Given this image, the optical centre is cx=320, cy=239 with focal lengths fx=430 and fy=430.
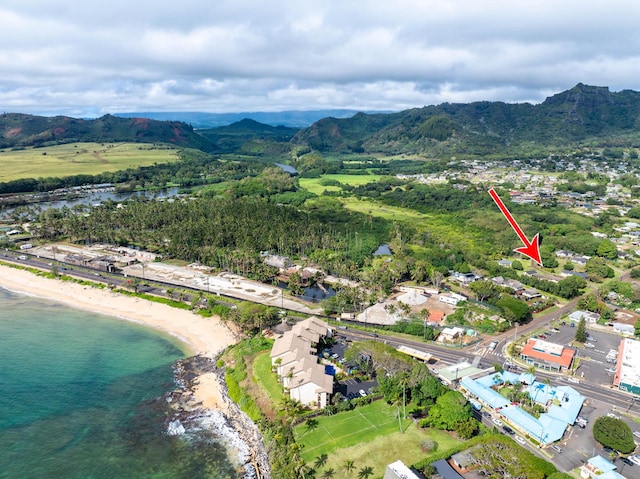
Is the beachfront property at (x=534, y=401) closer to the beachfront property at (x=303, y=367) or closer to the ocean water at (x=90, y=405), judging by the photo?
the beachfront property at (x=303, y=367)

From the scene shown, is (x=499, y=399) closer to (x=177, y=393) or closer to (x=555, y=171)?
(x=177, y=393)

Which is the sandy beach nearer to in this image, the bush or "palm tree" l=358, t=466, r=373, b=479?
"palm tree" l=358, t=466, r=373, b=479

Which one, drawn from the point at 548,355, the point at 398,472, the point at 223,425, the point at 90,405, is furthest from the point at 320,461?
the point at 548,355

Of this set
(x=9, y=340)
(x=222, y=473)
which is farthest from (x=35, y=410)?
(x=222, y=473)

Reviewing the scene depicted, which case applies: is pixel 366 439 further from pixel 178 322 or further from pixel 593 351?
pixel 593 351

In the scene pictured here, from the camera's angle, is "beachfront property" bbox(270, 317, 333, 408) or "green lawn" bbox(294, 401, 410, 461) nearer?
"green lawn" bbox(294, 401, 410, 461)

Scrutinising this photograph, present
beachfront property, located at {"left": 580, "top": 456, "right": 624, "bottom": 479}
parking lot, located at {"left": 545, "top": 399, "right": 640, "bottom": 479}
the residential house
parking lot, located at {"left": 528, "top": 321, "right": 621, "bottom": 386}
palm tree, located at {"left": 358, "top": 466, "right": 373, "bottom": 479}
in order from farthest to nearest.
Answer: the residential house < parking lot, located at {"left": 528, "top": 321, "right": 621, "bottom": 386} < parking lot, located at {"left": 545, "top": 399, "right": 640, "bottom": 479} < palm tree, located at {"left": 358, "top": 466, "right": 373, "bottom": 479} < beachfront property, located at {"left": 580, "top": 456, "right": 624, "bottom": 479}

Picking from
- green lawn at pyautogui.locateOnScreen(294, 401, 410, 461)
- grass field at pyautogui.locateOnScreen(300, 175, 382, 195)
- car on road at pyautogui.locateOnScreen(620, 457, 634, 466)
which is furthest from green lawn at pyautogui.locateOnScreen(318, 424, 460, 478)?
grass field at pyautogui.locateOnScreen(300, 175, 382, 195)
